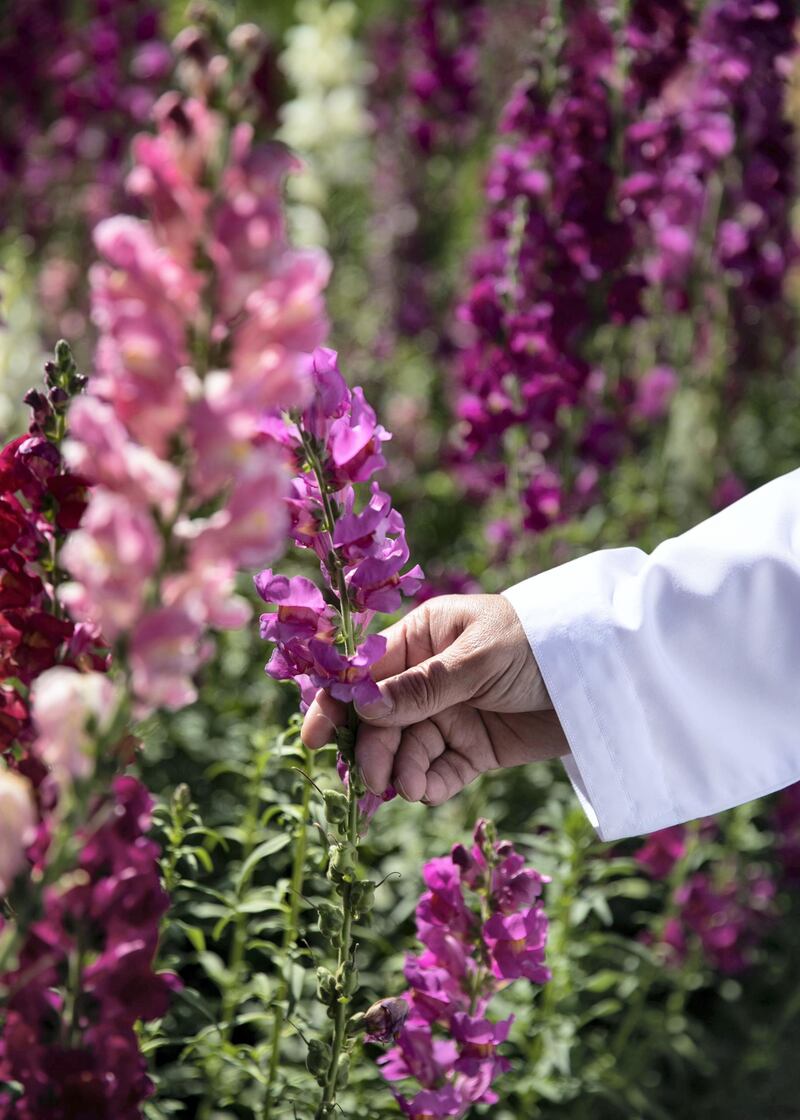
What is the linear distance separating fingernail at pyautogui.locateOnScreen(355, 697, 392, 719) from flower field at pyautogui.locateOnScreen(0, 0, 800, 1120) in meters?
0.03

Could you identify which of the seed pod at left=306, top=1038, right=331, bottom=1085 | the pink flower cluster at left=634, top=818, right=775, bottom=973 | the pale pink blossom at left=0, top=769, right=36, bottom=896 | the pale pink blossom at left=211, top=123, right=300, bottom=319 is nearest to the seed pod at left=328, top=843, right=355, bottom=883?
the seed pod at left=306, top=1038, right=331, bottom=1085

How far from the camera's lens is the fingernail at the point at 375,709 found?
66.7 inches

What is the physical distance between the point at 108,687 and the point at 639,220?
99.1 inches

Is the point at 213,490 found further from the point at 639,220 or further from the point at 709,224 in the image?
the point at 709,224

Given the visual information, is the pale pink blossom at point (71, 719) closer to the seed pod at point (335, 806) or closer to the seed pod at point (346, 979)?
the seed pod at point (335, 806)

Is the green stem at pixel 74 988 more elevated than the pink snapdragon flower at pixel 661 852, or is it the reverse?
the green stem at pixel 74 988

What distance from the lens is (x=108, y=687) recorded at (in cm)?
113

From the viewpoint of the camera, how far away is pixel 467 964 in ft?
5.94

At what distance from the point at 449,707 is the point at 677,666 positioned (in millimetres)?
387

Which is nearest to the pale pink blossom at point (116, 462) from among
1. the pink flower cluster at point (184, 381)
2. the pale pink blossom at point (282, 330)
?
the pink flower cluster at point (184, 381)

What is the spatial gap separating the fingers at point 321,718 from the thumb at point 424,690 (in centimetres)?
4

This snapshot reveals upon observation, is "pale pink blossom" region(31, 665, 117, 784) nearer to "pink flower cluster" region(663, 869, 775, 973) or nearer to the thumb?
the thumb

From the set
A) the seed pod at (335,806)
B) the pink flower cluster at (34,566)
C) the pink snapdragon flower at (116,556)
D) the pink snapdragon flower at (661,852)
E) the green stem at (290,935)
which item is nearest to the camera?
the pink snapdragon flower at (116,556)

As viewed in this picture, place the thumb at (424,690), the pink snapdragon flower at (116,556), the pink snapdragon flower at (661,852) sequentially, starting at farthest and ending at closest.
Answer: the pink snapdragon flower at (661,852), the thumb at (424,690), the pink snapdragon flower at (116,556)
